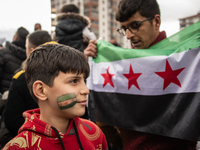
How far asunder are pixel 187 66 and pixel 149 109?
0.52 m

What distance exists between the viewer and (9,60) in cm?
365

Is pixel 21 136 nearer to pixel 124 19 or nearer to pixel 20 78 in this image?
pixel 20 78

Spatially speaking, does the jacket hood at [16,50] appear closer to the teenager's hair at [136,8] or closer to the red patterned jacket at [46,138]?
the teenager's hair at [136,8]

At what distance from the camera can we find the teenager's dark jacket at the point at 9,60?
3.63 m

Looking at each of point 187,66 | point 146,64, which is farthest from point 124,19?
point 187,66

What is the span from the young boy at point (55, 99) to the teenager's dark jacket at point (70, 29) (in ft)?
7.04

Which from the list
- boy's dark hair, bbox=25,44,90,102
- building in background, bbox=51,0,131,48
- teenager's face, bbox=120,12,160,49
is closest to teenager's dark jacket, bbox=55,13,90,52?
teenager's face, bbox=120,12,160,49

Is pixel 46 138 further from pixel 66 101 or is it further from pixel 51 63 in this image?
pixel 51 63

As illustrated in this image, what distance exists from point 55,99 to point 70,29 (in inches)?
96.1

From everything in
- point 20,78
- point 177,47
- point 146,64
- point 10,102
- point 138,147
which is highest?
point 177,47

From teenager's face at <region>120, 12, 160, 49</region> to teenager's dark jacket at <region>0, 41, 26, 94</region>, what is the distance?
244 centimetres

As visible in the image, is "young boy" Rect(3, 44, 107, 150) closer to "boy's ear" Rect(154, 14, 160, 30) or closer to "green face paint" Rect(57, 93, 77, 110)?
"green face paint" Rect(57, 93, 77, 110)

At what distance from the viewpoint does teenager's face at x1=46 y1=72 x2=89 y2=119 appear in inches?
52.5

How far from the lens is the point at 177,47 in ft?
5.98
